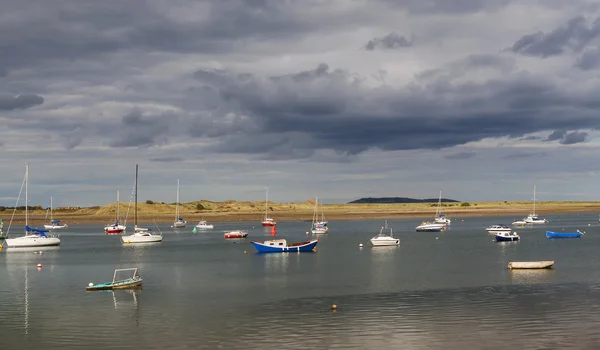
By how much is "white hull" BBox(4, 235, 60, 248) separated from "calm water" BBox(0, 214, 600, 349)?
87.8ft

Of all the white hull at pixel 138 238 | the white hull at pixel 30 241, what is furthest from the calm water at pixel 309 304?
the white hull at pixel 138 238

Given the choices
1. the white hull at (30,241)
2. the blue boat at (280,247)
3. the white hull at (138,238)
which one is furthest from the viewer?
the white hull at (138,238)

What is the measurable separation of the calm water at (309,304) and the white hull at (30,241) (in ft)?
87.8

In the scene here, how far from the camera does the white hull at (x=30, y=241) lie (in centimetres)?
11256

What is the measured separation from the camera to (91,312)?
45938 millimetres

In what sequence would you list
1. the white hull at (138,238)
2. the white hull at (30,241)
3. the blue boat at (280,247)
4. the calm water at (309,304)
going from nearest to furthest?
1. the calm water at (309,304)
2. the blue boat at (280,247)
3. the white hull at (30,241)
4. the white hull at (138,238)

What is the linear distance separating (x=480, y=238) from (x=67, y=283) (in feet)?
267

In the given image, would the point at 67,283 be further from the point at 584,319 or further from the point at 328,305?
the point at 584,319

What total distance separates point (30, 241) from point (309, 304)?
80.1m

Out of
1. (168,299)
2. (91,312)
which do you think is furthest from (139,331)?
(168,299)

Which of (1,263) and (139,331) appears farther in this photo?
(1,263)

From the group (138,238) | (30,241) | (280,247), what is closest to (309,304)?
(280,247)

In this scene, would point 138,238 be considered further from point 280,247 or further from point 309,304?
point 309,304

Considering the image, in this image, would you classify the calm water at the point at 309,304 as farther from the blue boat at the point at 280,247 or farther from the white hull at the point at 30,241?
the white hull at the point at 30,241
